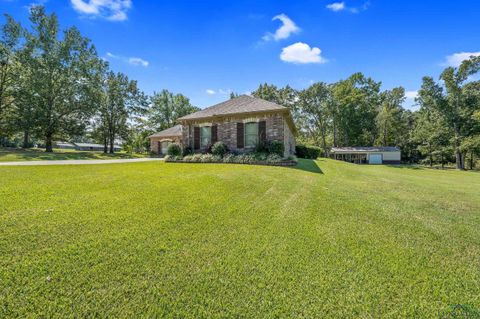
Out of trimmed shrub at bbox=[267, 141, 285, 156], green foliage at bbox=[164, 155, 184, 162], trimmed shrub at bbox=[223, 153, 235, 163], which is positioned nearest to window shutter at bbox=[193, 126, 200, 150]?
green foliage at bbox=[164, 155, 184, 162]

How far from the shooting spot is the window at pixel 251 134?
505 inches

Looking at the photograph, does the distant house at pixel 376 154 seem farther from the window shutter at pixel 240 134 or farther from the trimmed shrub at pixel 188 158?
the trimmed shrub at pixel 188 158

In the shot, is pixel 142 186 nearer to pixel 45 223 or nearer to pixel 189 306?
pixel 45 223

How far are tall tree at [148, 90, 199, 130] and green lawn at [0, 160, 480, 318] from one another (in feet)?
119

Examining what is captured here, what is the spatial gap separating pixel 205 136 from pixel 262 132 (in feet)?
14.1

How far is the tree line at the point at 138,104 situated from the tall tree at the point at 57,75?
86mm

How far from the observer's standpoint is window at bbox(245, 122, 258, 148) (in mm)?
12822

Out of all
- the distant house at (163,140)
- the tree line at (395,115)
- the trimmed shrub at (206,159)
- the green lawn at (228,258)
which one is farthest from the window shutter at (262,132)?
the tree line at (395,115)

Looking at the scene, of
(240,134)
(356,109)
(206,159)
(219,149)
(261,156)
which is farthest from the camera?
(356,109)

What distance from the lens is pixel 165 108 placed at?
127 feet

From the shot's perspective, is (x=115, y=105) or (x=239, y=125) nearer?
(x=239, y=125)

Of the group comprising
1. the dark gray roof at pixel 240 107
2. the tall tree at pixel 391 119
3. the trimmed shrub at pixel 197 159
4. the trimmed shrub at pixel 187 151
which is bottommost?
the trimmed shrub at pixel 197 159

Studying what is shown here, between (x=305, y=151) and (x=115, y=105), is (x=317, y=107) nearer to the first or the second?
(x=305, y=151)

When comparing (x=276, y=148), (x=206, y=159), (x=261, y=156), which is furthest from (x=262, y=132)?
(x=206, y=159)
